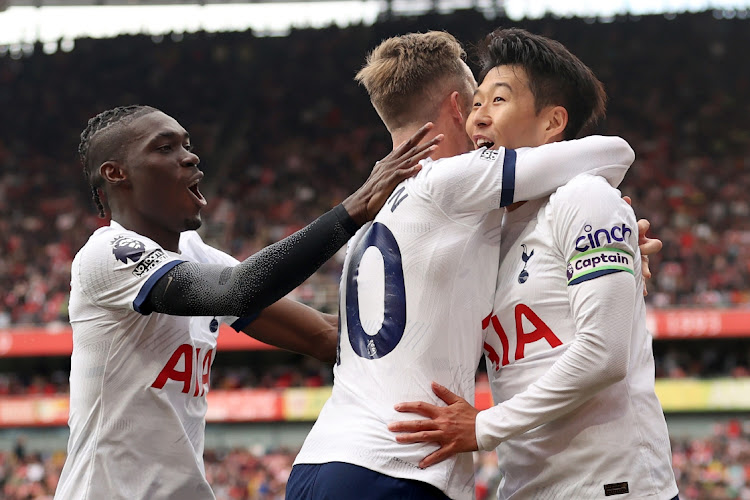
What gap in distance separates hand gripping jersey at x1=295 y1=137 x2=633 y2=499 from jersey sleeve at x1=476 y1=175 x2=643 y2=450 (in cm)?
15

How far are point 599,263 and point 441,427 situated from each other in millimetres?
684

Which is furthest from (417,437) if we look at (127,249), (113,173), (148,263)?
(113,173)

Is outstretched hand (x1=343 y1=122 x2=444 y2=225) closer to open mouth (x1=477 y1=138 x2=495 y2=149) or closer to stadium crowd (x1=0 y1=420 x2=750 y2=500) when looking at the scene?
open mouth (x1=477 y1=138 x2=495 y2=149)

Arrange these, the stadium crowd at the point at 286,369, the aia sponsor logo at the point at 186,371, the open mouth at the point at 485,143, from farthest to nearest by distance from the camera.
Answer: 1. the stadium crowd at the point at 286,369
2. the aia sponsor logo at the point at 186,371
3. the open mouth at the point at 485,143

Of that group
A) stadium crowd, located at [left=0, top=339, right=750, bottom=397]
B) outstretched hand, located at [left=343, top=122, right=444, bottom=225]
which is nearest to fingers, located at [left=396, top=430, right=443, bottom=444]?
outstretched hand, located at [left=343, top=122, right=444, bottom=225]

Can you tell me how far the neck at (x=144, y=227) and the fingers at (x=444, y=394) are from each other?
1.40 meters

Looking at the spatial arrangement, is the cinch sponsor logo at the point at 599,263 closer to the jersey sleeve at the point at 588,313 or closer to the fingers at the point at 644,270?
the jersey sleeve at the point at 588,313

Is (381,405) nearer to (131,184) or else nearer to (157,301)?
(157,301)

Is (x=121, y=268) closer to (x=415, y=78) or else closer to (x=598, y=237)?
(x=415, y=78)

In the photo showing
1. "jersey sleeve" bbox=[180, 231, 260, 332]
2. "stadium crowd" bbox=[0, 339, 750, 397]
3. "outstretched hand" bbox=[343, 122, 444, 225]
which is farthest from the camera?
"stadium crowd" bbox=[0, 339, 750, 397]

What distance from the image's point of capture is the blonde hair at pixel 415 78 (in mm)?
3281

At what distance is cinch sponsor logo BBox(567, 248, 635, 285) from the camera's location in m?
2.74

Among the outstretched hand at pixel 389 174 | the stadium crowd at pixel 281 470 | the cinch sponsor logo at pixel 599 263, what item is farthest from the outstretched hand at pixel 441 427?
the stadium crowd at pixel 281 470

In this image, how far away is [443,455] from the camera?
2.81 metres
